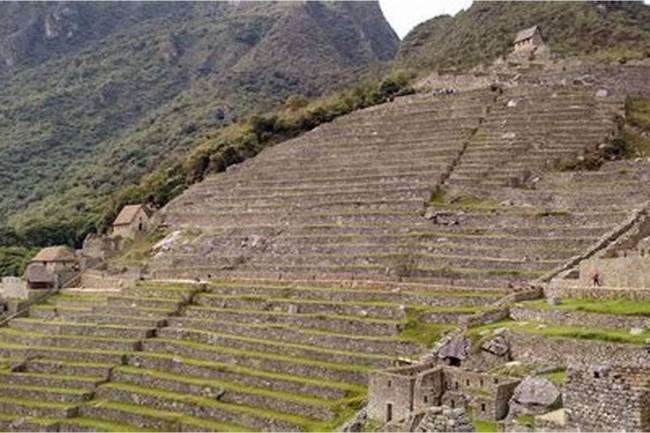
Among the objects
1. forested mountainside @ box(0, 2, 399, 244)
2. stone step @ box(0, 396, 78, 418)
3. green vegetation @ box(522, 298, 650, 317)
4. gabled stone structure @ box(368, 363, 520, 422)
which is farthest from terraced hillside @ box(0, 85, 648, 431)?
forested mountainside @ box(0, 2, 399, 244)

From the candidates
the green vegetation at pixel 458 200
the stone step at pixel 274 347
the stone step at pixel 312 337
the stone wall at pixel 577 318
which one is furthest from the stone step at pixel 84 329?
the stone wall at pixel 577 318

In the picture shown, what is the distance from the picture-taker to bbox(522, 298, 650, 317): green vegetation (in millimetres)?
21688

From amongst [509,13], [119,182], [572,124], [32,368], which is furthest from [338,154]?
[509,13]

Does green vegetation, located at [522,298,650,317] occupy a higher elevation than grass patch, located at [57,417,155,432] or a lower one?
higher

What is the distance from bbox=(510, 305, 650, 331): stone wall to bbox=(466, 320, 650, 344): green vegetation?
7.5 inches

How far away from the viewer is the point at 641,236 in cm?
2919

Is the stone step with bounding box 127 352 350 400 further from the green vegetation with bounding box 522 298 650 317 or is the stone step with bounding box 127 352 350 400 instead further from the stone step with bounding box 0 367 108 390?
the green vegetation with bounding box 522 298 650 317

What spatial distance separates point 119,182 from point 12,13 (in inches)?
3258

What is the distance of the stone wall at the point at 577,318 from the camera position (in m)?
21.3

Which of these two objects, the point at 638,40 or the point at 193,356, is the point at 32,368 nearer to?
the point at 193,356

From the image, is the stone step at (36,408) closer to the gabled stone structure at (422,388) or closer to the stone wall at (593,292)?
the gabled stone structure at (422,388)

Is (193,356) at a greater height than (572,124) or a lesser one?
lesser

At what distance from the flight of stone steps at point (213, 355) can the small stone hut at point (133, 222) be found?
1230 cm

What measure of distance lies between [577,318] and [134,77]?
11385 centimetres
